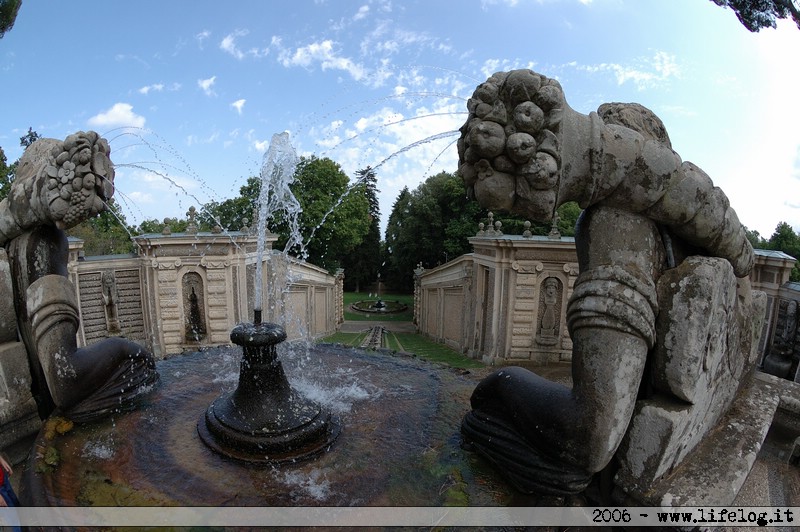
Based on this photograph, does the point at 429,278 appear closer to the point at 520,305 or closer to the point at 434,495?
the point at 520,305

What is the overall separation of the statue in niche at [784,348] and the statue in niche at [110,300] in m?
15.0

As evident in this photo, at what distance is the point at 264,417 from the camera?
11.5 ft

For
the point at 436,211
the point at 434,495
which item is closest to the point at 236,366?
the point at 434,495

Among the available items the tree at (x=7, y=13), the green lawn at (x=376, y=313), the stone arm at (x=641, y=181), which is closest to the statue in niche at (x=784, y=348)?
the stone arm at (x=641, y=181)

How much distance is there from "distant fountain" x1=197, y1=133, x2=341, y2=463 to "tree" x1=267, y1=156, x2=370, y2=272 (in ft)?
74.9

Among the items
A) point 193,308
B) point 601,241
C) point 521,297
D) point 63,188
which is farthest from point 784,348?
point 193,308

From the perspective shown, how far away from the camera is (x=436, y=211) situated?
32656 mm

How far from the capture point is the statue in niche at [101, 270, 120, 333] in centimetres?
1232

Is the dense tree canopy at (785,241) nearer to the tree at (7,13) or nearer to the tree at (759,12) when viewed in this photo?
the tree at (759,12)

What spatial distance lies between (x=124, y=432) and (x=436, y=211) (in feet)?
98.0

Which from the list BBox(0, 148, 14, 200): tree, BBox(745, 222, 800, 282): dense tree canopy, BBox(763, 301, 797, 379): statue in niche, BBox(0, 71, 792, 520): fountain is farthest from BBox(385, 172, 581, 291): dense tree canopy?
BBox(0, 71, 792, 520): fountain

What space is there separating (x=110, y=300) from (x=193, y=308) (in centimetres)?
209

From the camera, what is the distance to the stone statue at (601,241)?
8.70 feet

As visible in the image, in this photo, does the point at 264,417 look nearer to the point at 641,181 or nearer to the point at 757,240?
the point at 641,181
